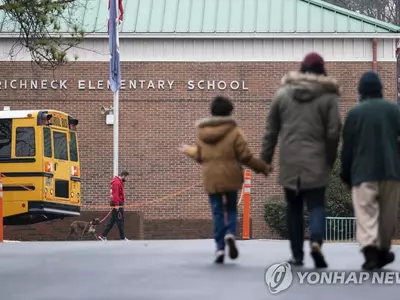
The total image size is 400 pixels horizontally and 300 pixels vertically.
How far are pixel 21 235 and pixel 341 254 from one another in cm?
2199

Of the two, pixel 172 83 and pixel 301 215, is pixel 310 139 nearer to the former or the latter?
pixel 301 215

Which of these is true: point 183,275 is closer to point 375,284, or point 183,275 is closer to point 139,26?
point 375,284

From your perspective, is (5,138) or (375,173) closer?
(375,173)

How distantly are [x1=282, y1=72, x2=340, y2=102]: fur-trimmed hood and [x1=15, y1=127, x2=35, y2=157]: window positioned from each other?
1836 centimetres

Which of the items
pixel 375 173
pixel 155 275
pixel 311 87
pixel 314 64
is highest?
pixel 314 64

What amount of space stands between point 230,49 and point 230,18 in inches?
45.5

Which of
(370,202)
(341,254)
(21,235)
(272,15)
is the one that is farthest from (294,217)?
(272,15)

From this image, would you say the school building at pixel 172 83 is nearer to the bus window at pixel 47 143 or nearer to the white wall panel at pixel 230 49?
the white wall panel at pixel 230 49

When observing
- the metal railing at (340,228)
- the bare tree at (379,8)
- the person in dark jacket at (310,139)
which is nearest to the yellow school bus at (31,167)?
the metal railing at (340,228)

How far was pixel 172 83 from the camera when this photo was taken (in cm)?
3597

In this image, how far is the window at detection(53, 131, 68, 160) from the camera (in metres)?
29.1

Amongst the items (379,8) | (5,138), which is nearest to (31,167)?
(5,138)

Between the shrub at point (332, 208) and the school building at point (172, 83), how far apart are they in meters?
1.50

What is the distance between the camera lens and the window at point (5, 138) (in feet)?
92.1
